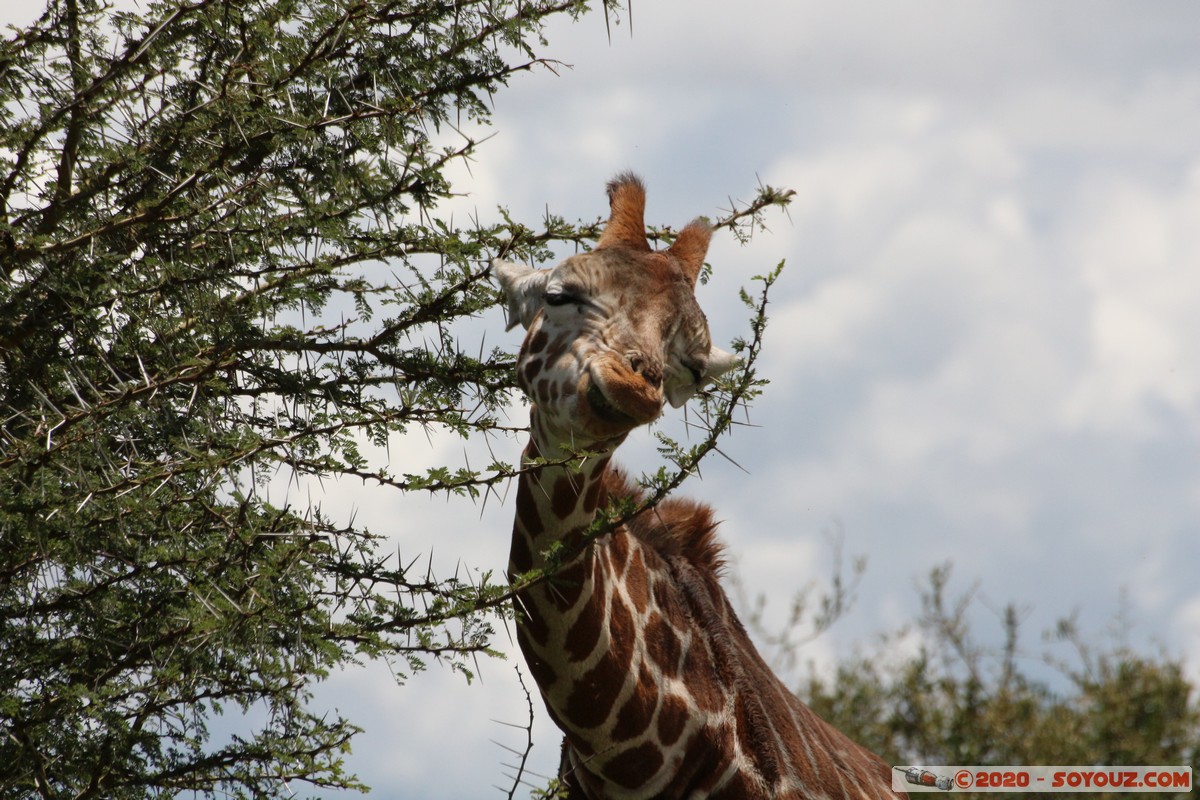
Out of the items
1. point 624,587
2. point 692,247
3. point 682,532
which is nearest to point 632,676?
point 624,587

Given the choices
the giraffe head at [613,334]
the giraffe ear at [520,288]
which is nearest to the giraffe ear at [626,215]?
the giraffe head at [613,334]

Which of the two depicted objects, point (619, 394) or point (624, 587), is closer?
point (619, 394)

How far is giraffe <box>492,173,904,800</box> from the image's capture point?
15.7 ft

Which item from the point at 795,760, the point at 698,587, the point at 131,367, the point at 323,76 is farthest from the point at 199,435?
the point at 795,760

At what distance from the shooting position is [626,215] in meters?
5.49

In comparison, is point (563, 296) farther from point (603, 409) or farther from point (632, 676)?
point (632, 676)

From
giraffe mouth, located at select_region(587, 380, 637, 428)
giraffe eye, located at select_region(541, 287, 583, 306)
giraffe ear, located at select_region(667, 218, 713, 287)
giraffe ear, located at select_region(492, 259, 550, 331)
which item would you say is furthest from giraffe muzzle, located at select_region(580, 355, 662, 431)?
giraffe ear, located at select_region(667, 218, 713, 287)

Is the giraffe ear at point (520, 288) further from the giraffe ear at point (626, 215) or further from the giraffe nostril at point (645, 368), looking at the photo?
the giraffe nostril at point (645, 368)

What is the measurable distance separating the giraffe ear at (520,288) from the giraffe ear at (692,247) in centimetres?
58

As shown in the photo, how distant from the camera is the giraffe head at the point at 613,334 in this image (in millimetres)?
4609

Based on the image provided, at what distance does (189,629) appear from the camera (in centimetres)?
462

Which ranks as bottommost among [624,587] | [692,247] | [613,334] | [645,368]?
[624,587]

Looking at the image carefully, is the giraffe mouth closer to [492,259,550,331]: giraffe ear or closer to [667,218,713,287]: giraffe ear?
[492,259,550,331]: giraffe ear

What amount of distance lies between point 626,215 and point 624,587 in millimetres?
1521
